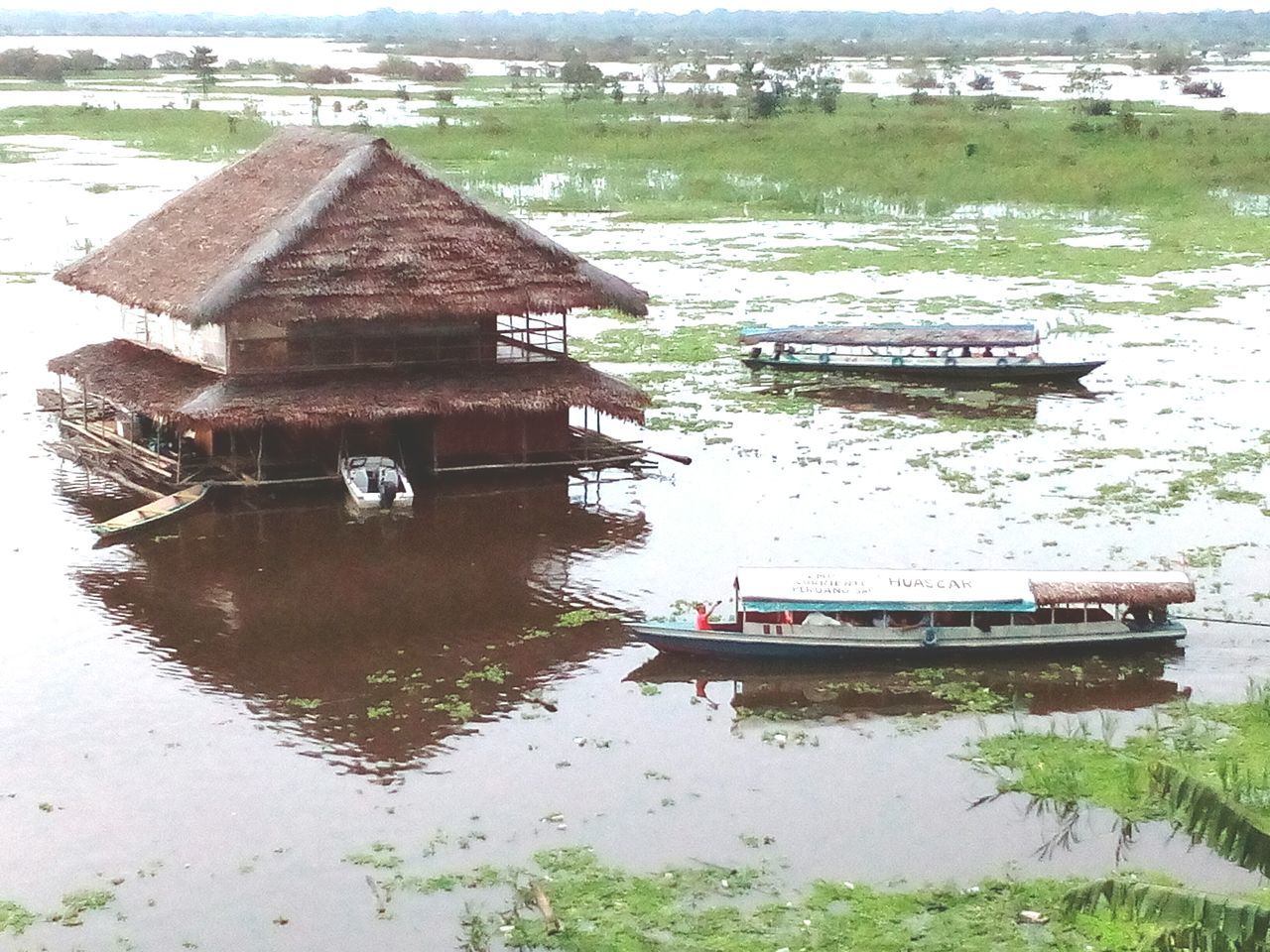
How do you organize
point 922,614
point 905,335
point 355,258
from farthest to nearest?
point 905,335 < point 355,258 < point 922,614

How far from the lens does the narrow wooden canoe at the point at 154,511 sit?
21.4m

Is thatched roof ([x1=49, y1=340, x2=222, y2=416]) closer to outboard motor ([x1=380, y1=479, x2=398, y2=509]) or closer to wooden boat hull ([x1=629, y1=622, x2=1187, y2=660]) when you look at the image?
outboard motor ([x1=380, y1=479, x2=398, y2=509])

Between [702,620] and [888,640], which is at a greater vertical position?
[702,620]

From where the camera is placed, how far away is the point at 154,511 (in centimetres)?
2183

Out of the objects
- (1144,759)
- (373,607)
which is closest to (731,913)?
(1144,759)

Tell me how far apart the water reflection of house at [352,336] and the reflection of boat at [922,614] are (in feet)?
21.7

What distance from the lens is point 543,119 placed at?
227 feet

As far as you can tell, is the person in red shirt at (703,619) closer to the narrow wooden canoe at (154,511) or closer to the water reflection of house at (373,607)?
the water reflection of house at (373,607)

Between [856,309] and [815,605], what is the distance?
65.4ft

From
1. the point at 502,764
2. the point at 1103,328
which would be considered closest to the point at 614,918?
the point at 502,764

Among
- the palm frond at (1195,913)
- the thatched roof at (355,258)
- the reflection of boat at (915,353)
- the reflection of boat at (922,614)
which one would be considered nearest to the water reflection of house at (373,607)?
the reflection of boat at (922,614)

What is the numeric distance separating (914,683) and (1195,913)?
8641 millimetres

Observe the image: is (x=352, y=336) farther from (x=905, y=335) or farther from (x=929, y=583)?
(x=905, y=335)

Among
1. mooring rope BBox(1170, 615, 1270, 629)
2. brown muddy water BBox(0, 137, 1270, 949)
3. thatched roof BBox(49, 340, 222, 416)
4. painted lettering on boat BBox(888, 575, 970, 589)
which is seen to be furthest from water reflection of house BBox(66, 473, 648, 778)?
mooring rope BBox(1170, 615, 1270, 629)
